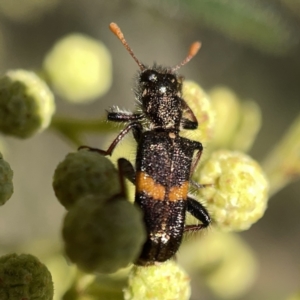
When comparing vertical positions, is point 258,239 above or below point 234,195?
below

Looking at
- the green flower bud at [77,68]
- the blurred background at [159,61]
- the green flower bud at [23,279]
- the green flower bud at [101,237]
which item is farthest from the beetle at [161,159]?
the blurred background at [159,61]

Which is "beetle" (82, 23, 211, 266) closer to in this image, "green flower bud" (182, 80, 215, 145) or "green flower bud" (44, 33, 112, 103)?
"green flower bud" (182, 80, 215, 145)

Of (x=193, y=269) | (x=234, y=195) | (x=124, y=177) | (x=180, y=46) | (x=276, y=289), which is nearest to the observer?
(x=124, y=177)

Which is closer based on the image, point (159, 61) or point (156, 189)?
point (156, 189)

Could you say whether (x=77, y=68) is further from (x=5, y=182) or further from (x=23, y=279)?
(x=23, y=279)

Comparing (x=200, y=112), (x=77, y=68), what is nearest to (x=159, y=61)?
(x=77, y=68)

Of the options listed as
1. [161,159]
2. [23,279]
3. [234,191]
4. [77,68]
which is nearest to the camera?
[23,279]

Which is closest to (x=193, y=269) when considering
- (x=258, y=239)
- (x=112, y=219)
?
(x=112, y=219)

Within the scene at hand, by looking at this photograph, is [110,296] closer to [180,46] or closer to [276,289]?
[276,289]
